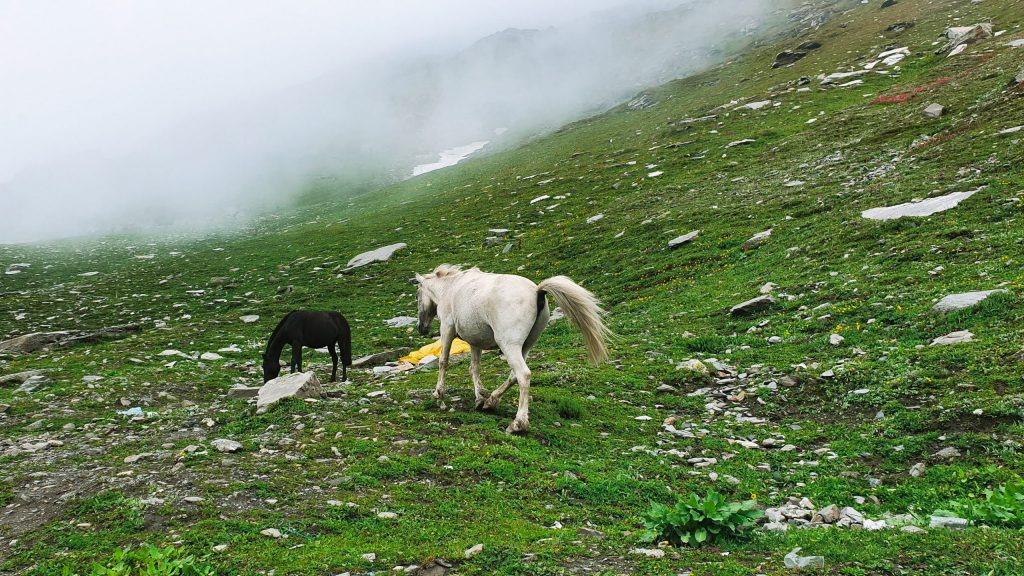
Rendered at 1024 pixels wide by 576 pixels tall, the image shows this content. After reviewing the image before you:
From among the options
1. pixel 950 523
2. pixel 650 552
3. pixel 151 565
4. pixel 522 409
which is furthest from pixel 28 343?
pixel 950 523

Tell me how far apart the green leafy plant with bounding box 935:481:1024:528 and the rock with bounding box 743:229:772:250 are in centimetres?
1754

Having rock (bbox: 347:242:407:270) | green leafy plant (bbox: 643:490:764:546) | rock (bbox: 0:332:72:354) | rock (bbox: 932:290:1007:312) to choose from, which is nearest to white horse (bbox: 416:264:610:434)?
green leafy plant (bbox: 643:490:764:546)

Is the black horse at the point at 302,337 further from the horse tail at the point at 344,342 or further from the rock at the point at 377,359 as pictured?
the rock at the point at 377,359

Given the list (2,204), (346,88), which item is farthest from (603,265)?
(346,88)

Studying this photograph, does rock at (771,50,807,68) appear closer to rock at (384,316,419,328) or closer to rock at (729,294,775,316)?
rock at (729,294,775,316)

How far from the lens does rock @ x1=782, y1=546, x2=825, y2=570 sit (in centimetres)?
498

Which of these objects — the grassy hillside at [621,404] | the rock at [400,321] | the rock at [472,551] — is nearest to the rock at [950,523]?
the grassy hillside at [621,404]

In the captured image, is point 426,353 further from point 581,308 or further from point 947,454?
point 947,454

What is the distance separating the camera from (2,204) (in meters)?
106

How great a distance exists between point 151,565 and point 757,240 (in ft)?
73.5

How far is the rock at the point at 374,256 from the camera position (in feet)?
117

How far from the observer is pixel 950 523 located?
18.1 feet

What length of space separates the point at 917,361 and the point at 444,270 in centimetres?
967

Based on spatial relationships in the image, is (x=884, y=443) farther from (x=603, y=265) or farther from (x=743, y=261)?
(x=603, y=265)
